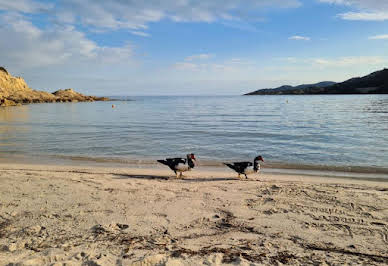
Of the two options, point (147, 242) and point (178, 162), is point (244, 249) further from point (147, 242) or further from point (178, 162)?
point (178, 162)

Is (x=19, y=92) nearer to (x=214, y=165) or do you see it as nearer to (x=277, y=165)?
(x=214, y=165)

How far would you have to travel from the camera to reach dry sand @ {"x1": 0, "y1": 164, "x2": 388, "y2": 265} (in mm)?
3824

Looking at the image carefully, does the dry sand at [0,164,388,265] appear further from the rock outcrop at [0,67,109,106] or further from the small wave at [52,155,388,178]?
the rock outcrop at [0,67,109,106]

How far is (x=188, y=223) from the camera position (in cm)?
494

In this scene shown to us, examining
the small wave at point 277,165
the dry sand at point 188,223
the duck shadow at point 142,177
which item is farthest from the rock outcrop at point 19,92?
the dry sand at point 188,223

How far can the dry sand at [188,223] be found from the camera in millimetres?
3824

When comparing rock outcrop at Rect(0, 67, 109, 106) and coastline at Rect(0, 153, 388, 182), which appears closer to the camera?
coastline at Rect(0, 153, 388, 182)

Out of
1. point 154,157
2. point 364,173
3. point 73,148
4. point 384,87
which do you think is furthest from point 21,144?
point 384,87

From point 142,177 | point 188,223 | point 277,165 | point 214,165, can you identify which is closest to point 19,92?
point 214,165

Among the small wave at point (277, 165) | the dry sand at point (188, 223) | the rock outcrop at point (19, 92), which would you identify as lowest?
the small wave at point (277, 165)

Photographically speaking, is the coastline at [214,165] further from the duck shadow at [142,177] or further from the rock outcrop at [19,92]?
the rock outcrop at [19,92]

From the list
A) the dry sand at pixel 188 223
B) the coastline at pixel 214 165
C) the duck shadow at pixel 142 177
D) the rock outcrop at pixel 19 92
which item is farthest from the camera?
the rock outcrop at pixel 19 92

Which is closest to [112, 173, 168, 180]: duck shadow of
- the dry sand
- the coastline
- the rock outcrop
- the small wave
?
the dry sand

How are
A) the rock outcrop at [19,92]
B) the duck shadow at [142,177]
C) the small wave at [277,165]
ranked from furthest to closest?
the rock outcrop at [19,92] < the small wave at [277,165] < the duck shadow at [142,177]
